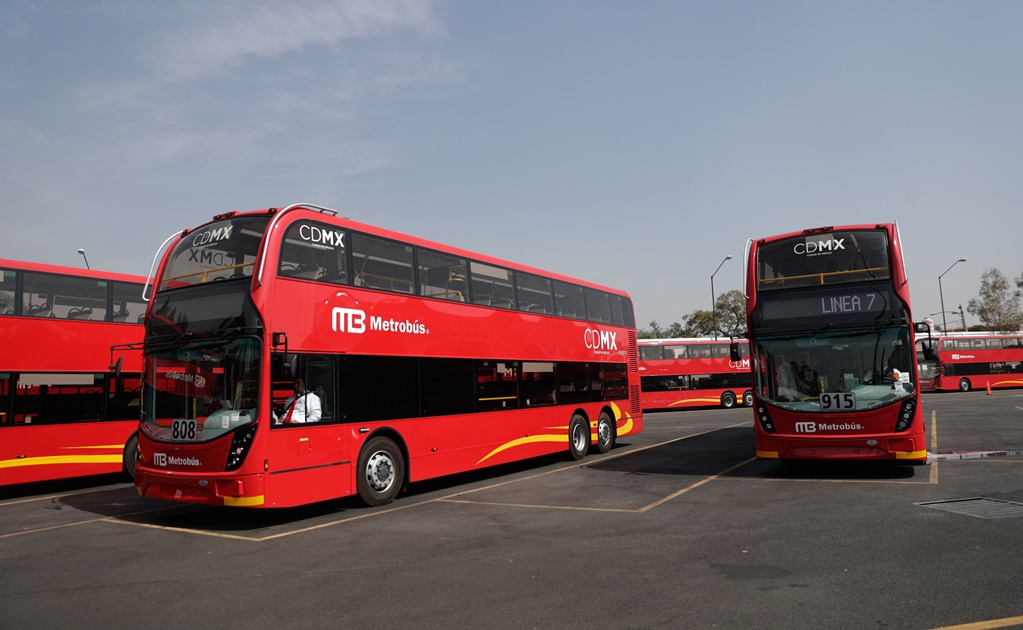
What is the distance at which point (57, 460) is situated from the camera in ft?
42.0

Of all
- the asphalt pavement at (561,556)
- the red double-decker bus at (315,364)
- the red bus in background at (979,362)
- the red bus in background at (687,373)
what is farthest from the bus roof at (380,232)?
the red bus in background at (979,362)

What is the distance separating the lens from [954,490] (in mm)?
9820

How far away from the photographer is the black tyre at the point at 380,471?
34.0 ft

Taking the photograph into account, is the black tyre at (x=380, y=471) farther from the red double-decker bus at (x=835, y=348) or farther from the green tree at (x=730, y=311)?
the green tree at (x=730, y=311)

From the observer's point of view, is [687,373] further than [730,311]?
No

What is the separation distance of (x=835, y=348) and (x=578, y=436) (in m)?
6.64

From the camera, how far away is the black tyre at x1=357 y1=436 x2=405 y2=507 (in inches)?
408

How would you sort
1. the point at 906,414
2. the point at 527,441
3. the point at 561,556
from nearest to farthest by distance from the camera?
1. the point at 561,556
2. the point at 906,414
3. the point at 527,441

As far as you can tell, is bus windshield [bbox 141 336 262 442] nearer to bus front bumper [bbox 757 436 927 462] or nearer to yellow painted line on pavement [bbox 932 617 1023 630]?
yellow painted line on pavement [bbox 932 617 1023 630]

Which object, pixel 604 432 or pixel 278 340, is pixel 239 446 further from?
pixel 604 432

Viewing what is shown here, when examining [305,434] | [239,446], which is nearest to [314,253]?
[305,434]

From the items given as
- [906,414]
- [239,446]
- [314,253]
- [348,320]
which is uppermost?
A: [314,253]

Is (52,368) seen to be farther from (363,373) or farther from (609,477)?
(609,477)

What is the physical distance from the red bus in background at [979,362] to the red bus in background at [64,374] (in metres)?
47.0
